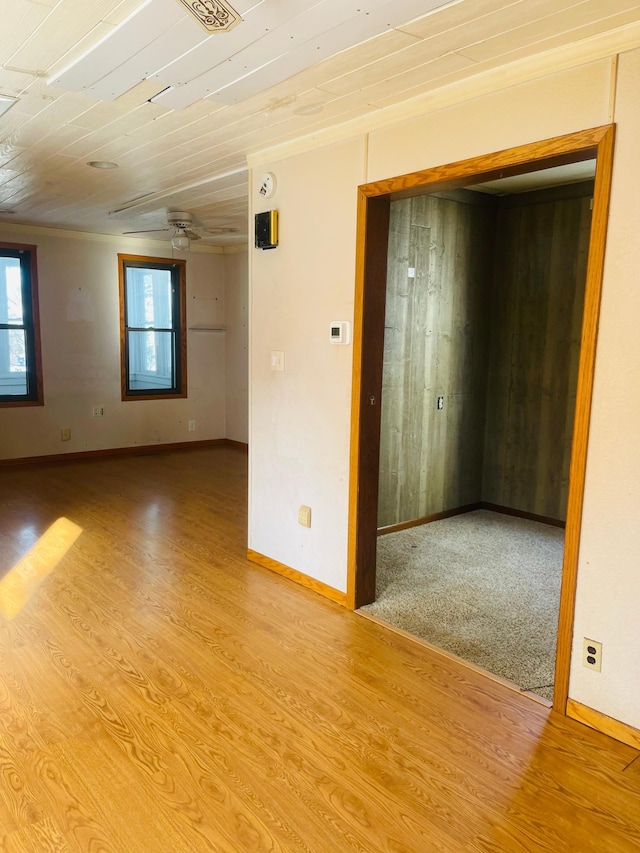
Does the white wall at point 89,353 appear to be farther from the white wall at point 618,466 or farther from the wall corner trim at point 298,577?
the white wall at point 618,466

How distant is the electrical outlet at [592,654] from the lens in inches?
87.4

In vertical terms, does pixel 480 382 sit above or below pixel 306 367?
below

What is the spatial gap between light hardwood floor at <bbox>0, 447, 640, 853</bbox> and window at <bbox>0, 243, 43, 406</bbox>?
352 cm

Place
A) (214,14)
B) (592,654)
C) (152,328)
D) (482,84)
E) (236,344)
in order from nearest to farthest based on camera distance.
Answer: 1. (214,14)
2. (592,654)
3. (482,84)
4. (152,328)
5. (236,344)

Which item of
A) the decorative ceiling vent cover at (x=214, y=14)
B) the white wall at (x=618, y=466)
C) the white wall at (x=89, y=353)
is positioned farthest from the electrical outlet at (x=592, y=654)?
the white wall at (x=89, y=353)

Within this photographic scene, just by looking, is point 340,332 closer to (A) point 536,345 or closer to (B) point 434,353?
(B) point 434,353

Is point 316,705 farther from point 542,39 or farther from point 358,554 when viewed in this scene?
point 542,39

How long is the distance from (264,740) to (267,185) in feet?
9.28

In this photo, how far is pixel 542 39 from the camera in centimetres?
207

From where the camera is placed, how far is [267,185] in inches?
137

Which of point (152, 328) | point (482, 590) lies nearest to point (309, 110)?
point (482, 590)

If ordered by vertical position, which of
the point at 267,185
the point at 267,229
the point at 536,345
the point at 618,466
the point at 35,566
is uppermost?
the point at 267,185

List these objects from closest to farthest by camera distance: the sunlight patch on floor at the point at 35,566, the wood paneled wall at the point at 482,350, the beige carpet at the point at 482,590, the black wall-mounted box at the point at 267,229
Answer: the beige carpet at the point at 482,590 → the sunlight patch on floor at the point at 35,566 → the black wall-mounted box at the point at 267,229 → the wood paneled wall at the point at 482,350

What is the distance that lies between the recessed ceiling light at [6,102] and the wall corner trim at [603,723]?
135 inches
